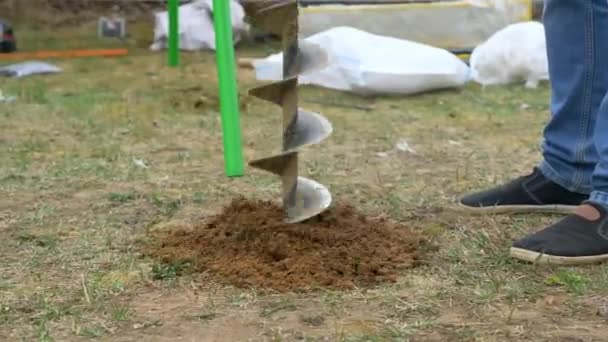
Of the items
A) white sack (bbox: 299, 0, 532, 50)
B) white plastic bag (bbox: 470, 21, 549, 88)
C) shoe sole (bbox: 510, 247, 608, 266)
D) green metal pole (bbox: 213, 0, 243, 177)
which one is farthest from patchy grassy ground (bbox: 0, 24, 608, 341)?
white sack (bbox: 299, 0, 532, 50)

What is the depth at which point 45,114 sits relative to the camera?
12.8ft

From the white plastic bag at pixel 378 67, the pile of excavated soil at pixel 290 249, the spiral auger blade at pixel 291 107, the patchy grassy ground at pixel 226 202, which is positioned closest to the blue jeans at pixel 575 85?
the patchy grassy ground at pixel 226 202

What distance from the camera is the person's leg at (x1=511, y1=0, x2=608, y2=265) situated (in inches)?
79.8

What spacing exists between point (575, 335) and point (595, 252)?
456 millimetres

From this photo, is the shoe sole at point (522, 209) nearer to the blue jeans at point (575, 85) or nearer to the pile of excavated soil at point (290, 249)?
the blue jeans at point (575, 85)

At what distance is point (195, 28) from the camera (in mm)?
6012

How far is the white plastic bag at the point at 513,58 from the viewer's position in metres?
4.77

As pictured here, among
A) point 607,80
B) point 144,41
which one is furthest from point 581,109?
point 144,41

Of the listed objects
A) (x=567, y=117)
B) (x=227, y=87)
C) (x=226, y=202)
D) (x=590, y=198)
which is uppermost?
(x=227, y=87)

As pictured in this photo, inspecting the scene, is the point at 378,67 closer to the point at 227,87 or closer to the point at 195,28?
the point at 195,28

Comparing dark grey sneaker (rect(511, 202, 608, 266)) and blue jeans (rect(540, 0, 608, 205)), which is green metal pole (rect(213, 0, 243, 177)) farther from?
blue jeans (rect(540, 0, 608, 205))

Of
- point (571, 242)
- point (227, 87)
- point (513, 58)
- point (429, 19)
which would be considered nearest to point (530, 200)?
point (571, 242)

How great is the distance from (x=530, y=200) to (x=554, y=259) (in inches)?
18.5

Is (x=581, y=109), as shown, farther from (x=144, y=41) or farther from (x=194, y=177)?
(x=144, y=41)
